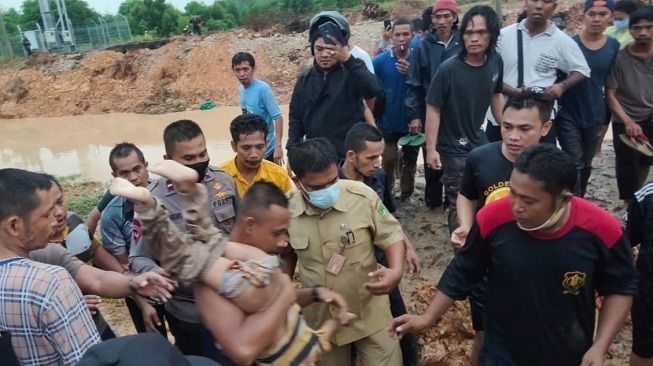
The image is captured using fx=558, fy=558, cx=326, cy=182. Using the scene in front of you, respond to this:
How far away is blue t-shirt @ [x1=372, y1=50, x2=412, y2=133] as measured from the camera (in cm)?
556

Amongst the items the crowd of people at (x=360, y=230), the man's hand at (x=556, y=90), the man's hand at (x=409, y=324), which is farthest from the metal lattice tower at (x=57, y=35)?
the man's hand at (x=409, y=324)

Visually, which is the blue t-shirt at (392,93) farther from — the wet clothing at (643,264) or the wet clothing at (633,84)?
the wet clothing at (643,264)

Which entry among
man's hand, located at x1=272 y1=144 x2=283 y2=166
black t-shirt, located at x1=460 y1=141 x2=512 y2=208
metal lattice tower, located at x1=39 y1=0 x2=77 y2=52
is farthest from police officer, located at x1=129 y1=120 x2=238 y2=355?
metal lattice tower, located at x1=39 y1=0 x2=77 y2=52

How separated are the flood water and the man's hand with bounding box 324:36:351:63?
771 centimetres

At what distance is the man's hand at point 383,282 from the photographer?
104 inches

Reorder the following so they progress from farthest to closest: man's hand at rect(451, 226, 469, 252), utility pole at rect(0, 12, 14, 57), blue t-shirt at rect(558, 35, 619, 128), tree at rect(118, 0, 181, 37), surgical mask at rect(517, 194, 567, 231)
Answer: tree at rect(118, 0, 181, 37) < utility pole at rect(0, 12, 14, 57) < blue t-shirt at rect(558, 35, 619, 128) < man's hand at rect(451, 226, 469, 252) < surgical mask at rect(517, 194, 567, 231)

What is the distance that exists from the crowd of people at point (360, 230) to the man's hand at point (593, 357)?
12 millimetres

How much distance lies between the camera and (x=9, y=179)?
2.07 meters

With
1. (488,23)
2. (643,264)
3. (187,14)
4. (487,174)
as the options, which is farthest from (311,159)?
(187,14)

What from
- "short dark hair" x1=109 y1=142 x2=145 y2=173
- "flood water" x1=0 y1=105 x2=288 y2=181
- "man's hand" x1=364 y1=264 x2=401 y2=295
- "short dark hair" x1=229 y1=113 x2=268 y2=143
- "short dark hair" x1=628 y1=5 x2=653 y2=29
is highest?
"short dark hair" x1=628 y1=5 x2=653 y2=29

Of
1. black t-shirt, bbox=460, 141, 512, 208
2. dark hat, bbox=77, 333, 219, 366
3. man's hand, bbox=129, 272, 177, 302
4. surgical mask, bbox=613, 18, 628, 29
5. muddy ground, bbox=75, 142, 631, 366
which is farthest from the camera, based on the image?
surgical mask, bbox=613, 18, 628, 29

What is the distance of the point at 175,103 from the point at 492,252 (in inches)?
798

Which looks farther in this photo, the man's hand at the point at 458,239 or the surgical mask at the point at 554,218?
the man's hand at the point at 458,239

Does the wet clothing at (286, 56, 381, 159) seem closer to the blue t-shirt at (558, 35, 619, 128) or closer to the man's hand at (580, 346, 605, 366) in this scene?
the blue t-shirt at (558, 35, 619, 128)
